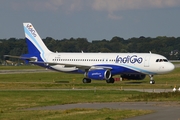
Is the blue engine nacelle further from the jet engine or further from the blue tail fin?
the blue tail fin

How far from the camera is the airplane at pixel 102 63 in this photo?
6712 cm

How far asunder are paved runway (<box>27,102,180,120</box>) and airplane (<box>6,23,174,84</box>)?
26930mm

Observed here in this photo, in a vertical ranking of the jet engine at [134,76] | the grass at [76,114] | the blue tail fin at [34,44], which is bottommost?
the grass at [76,114]

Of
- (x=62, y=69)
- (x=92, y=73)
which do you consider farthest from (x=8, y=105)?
(x=62, y=69)

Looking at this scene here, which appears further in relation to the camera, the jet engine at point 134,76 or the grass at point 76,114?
the jet engine at point 134,76

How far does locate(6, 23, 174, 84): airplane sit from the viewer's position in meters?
67.1

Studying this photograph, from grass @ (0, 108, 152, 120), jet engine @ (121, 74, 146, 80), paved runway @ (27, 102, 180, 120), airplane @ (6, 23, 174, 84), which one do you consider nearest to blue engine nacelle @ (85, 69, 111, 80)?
airplane @ (6, 23, 174, 84)

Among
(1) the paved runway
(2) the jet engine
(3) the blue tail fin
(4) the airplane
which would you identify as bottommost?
(1) the paved runway

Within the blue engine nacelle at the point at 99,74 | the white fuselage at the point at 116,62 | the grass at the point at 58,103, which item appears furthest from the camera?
the white fuselage at the point at 116,62

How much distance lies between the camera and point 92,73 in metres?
67.6

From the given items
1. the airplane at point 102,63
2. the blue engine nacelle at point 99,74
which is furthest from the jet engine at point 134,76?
the blue engine nacelle at point 99,74

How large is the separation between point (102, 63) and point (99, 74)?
3522 mm

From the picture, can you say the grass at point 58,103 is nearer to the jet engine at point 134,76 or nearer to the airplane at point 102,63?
the airplane at point 102,63

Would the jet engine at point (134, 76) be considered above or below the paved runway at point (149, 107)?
above
